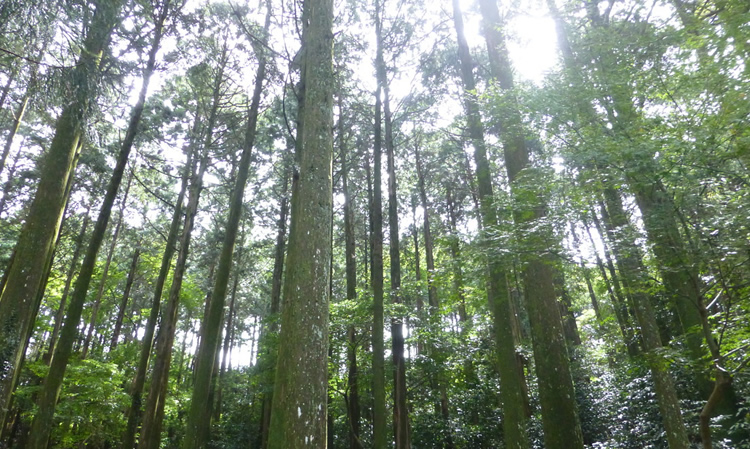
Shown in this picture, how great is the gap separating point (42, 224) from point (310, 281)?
Result: 6.17m

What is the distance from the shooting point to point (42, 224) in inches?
269

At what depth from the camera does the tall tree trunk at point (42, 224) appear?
6129 mm

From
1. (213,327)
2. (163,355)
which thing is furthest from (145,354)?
(213,327)

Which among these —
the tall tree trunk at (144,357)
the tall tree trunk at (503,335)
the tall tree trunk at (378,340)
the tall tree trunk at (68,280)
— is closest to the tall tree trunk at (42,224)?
the tall tree trunk at (144,357)

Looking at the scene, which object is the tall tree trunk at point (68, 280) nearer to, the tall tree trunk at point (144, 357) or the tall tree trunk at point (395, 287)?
the tall tree trunk at point (144, 357)

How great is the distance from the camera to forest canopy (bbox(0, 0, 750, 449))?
13.1 feet

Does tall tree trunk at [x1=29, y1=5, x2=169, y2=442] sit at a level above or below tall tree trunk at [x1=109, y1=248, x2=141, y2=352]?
below

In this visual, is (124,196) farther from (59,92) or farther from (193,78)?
(59,92)

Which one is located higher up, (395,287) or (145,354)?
(395,287)

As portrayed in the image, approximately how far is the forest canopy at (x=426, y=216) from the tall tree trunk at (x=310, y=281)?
25mm

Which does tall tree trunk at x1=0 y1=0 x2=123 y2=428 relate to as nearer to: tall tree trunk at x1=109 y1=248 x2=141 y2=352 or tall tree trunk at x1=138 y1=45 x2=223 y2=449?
tall tree trunk at x1=138 y1=45 x2=223 y2=449

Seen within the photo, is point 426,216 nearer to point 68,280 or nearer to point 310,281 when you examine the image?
point 310,281

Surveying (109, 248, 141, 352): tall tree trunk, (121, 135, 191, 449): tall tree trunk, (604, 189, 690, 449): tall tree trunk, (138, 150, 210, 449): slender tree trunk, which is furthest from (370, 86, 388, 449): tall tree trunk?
(109, 248, 141, 352): tall tree trunk

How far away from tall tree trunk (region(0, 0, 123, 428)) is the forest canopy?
1.5 inches
